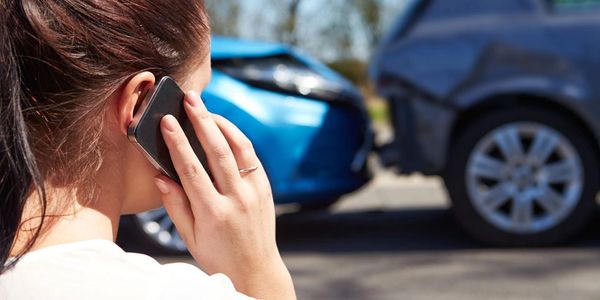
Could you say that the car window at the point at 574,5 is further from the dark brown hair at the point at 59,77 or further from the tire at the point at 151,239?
the dark brown hair at the point at 59,77

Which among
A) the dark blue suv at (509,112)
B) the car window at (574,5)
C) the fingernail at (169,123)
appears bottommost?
the fingernail at (169,123)

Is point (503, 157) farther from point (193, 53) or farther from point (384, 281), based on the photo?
point (193, 53)

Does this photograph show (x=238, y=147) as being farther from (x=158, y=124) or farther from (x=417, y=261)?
(x=417, y=261)

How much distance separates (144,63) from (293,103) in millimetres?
3731

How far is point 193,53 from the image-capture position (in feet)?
3.85

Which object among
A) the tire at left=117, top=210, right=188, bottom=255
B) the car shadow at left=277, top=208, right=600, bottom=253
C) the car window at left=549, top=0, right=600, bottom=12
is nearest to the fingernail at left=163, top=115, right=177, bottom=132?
the tire at left=117, top=210, right=188, bottom=255

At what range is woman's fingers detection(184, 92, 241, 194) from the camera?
1151 millimetres

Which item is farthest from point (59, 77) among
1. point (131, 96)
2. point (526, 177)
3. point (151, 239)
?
point (526, 177)

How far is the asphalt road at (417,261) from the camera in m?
4.01

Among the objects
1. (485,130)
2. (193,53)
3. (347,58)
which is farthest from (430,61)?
(347,58)

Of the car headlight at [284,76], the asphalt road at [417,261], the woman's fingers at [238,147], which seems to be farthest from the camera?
the car headlight at [284,76]

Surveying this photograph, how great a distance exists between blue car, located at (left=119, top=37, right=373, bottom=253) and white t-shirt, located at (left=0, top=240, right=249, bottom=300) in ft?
11.8

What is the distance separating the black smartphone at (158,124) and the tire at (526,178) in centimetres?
373

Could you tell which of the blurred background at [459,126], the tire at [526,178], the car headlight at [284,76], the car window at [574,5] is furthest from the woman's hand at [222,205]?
the car window at [574,5]
